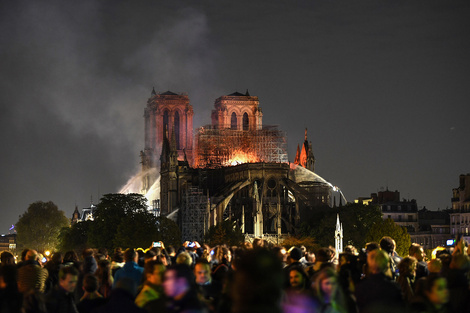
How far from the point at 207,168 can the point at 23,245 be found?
41.3 m

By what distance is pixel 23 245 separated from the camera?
158 meters

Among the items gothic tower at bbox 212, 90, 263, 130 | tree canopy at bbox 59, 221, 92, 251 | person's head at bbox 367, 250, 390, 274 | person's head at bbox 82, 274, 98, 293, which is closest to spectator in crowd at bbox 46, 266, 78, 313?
person's head at bbox 82, 274, 98, 293

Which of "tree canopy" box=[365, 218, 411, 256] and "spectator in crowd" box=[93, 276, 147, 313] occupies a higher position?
"tree canopy" box=[365, 218, 411, 256]

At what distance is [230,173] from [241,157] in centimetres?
989

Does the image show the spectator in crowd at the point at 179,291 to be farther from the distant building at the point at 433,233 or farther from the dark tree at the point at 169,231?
the distant building at the point at 433,233

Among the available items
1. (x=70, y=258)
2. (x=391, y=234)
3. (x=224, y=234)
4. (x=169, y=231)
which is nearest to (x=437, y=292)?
(x=70, y=258)

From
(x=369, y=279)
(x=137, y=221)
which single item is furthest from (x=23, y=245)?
(x=369, y=279)

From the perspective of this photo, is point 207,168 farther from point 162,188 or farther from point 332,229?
point 332,229

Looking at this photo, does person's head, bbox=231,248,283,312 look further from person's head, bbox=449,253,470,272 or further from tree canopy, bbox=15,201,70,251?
tree canopy, bbox=15,201,70,251

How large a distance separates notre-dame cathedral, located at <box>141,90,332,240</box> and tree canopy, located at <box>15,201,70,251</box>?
15.2m

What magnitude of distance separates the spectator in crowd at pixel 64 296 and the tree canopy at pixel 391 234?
77.4 meters

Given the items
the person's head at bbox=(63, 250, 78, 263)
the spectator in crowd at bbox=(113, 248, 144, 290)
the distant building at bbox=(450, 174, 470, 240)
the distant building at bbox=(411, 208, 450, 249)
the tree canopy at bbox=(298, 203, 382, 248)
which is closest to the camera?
the spectator in crowd at bbox=(113, 248, 144, 290)

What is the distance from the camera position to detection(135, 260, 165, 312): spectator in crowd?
1269 cm

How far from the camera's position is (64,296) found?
14.5 metres
